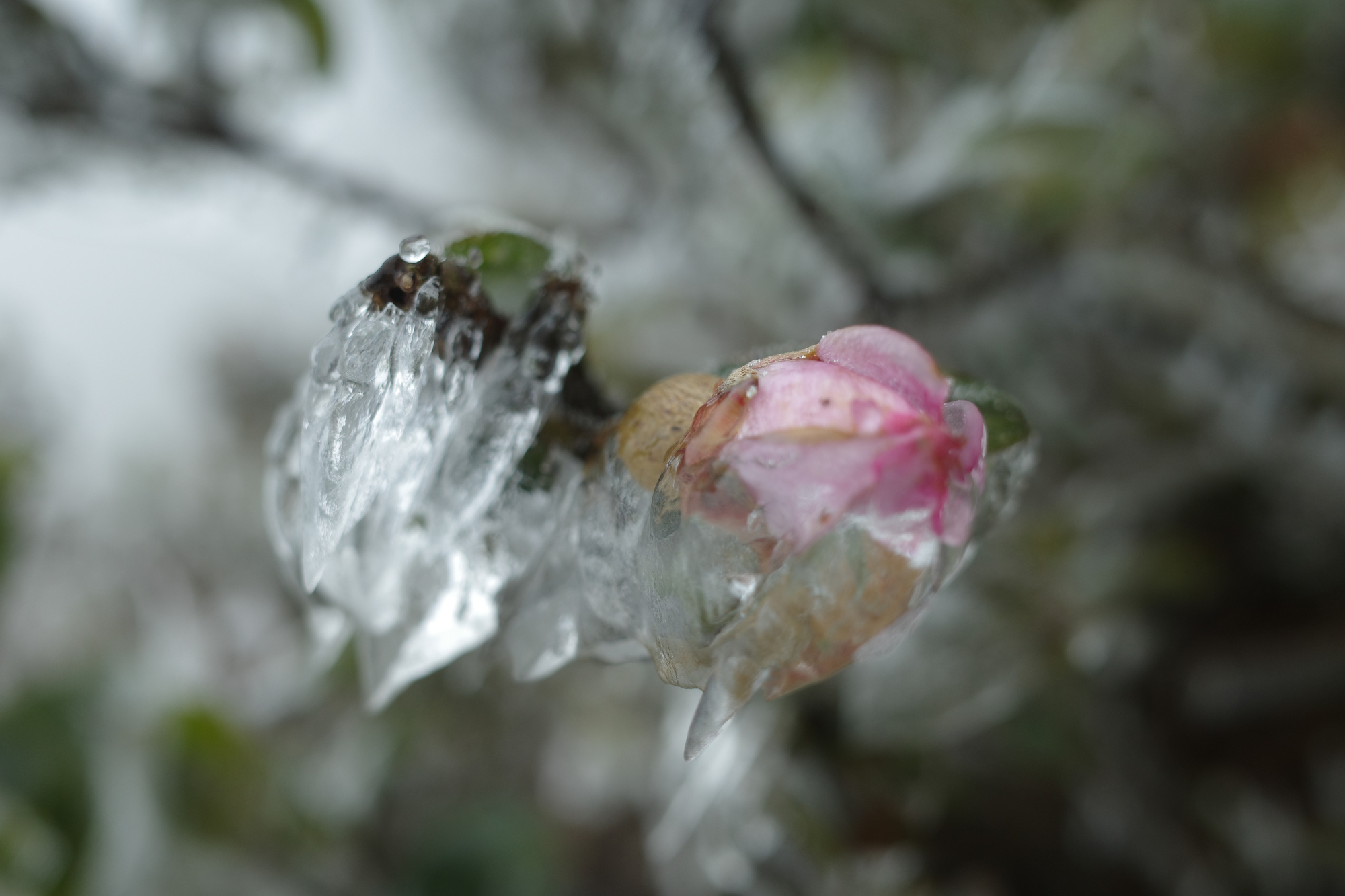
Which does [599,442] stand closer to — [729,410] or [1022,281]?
[729,410]

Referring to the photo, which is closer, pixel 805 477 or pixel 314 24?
pixel 805 477

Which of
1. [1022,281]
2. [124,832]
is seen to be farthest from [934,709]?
[124,832]

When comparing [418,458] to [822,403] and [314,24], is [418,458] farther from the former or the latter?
[314,24]

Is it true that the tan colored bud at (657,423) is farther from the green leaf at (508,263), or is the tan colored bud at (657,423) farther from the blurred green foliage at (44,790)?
the blurred green foliage at (44,790)

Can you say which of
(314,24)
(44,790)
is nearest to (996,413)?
(314,24)

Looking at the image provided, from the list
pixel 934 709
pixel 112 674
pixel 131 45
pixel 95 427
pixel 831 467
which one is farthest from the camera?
pixel 95 427
